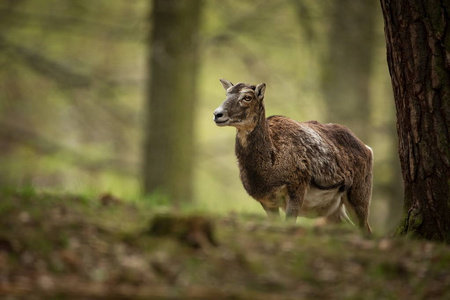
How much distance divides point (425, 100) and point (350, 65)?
10.6 m

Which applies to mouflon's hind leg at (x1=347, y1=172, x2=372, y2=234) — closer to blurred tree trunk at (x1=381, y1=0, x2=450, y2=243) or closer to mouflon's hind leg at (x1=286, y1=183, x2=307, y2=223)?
mouflon's hind leg at (x1=286, y1=183, x2=307, y2=223)

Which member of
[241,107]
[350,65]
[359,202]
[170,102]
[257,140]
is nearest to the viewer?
[241,107]

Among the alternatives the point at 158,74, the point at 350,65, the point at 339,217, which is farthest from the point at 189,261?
the point at 350,65

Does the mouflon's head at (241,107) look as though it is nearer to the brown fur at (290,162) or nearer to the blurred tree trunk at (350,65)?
the brown fur at (290,162)

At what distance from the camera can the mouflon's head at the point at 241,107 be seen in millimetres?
8711

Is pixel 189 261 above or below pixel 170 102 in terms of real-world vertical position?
below

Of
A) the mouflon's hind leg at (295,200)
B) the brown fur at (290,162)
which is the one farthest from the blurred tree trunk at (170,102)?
the mouflon's hind leg at (295,200)

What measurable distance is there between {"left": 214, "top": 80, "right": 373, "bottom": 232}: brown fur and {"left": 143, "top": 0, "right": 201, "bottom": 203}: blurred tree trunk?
18.1ft

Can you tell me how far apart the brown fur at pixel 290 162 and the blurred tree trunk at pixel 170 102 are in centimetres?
552

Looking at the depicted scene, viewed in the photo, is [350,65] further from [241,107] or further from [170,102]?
[241,107]

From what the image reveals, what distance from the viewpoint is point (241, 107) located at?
8.82 m

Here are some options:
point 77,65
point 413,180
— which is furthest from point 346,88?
point 413,180

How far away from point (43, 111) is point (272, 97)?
8470 millimetres

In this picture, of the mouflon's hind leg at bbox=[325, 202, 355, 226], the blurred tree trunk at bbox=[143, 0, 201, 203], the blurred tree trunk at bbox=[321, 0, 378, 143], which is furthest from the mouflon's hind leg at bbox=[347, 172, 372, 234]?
the blurred tree trunk at bbox=[321, 0, 378, 143]
